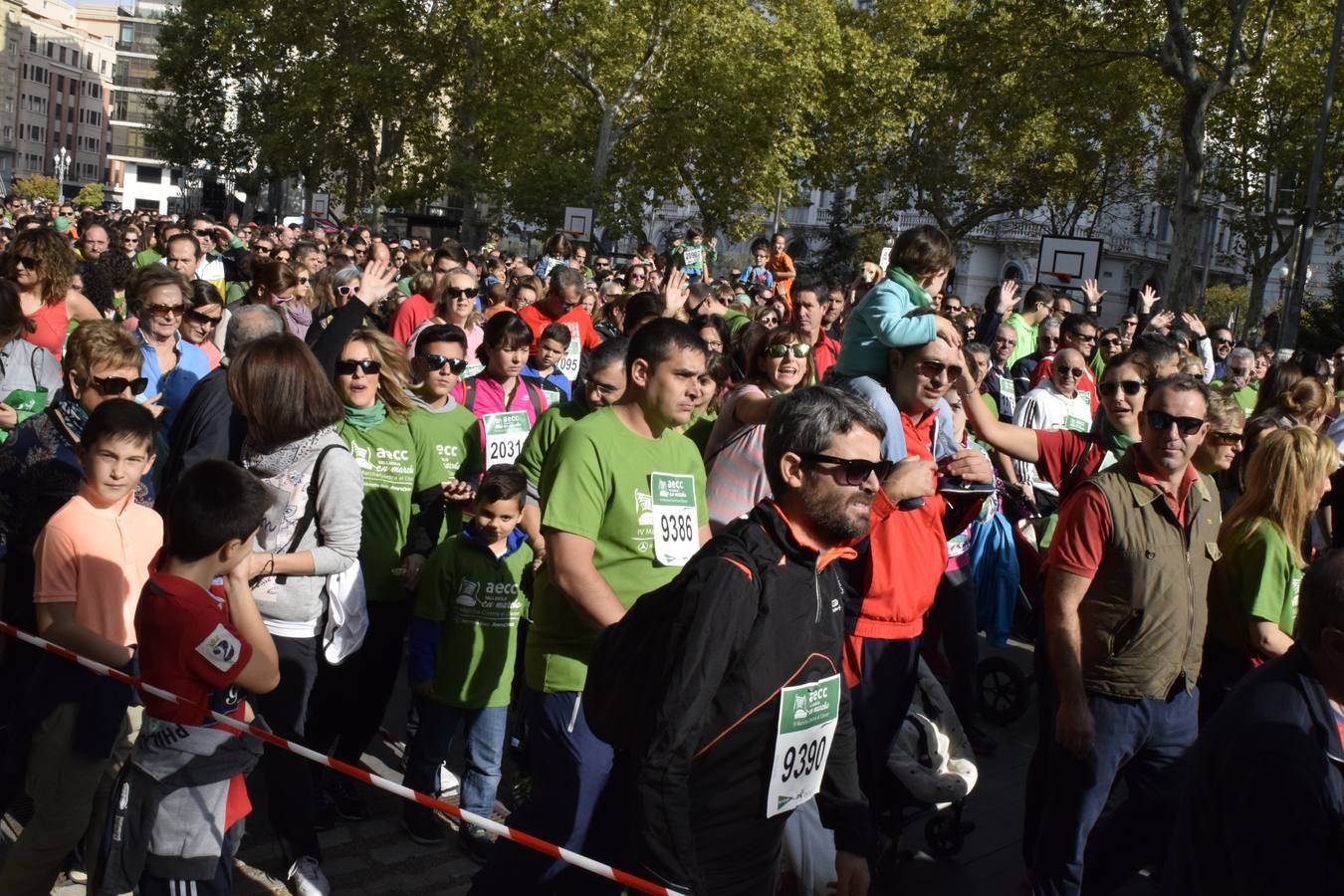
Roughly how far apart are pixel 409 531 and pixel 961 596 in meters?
2.71

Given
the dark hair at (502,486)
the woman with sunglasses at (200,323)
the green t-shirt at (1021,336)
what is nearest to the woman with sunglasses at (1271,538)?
the dark hair at (502,486)

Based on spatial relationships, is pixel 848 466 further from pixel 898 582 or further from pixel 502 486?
pixel 502 486

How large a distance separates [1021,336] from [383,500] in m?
7.47

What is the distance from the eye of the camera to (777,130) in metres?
42.1

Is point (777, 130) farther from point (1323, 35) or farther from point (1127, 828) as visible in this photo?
point (1127, 828)

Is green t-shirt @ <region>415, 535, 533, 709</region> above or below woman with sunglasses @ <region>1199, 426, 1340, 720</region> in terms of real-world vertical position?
below

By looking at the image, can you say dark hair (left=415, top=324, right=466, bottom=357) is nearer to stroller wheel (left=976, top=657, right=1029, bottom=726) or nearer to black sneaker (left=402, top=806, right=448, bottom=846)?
black sneaker (left=402, top=806, right=448, bottom=846)

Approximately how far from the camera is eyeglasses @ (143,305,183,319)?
6453 mm

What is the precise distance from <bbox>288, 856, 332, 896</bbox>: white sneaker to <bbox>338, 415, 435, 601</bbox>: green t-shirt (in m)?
1.17

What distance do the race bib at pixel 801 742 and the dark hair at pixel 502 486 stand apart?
242 cm

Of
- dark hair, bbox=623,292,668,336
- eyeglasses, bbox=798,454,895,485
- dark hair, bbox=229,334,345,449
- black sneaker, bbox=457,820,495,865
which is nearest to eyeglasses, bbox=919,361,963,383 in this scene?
eyeglasses, bbox=798,454,895,485

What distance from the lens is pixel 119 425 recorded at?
4.23 m

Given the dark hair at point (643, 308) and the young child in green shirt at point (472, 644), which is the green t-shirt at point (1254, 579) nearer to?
the young child in green shirt at point (472, 644)

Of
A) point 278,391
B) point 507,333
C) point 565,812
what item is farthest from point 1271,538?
point 507,333
